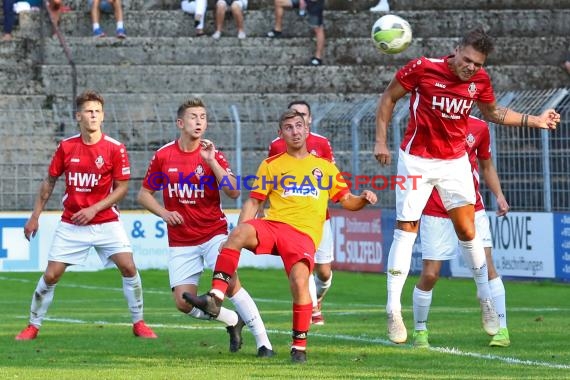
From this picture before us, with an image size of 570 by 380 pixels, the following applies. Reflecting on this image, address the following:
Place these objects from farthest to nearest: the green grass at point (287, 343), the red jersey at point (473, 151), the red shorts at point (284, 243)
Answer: the red jersey at point (473, 151) → the red shorts at point (284, 243) → the green grass at point (287, 343)

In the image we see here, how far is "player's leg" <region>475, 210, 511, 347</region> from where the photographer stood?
34.6ft

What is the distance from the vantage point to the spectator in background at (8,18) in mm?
26766

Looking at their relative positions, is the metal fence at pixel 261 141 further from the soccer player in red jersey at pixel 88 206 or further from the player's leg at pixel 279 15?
the soccer player in red jersey at pixel 88 206

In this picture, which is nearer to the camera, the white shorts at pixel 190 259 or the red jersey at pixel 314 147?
the white shorts at pixel 190 259

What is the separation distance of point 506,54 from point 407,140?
59.8 feet

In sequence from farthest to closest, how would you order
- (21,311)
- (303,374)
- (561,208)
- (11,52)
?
(11,52)
(561,208)
(21,311)
(303,374)

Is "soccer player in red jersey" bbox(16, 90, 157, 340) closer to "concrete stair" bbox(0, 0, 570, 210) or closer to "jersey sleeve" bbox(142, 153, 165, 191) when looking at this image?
"jersey sleeve" bbox(142, 153, 165, 191)

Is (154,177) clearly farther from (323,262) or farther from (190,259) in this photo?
(323,262)

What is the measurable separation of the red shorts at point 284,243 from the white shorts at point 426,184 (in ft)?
3.15

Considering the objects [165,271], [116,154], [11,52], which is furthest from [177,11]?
[116,154]

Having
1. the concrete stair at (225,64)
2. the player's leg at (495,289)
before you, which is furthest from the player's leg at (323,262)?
the concrete stair at (225,64)

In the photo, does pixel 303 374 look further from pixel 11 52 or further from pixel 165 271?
pixel 11 52

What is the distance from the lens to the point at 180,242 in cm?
1109

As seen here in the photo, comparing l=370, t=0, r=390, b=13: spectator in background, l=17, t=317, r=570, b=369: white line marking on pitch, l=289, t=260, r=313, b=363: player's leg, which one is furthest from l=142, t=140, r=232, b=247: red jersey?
l=370, t=0, r=390, b=13: spectator in background
